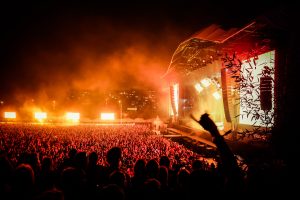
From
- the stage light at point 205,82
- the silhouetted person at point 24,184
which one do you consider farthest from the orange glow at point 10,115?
the silhouetted person at point 24,184

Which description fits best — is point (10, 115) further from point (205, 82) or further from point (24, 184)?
point (24, 184)

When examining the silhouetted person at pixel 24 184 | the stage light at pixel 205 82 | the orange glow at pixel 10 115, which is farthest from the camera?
the orange glow at pixel 10 115

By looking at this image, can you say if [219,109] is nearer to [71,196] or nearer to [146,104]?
[71,196]

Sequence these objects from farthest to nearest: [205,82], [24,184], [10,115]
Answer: [10,115], [205,82], [24,184]

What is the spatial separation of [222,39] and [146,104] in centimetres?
4748

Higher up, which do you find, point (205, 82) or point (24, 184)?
point (205, 82)

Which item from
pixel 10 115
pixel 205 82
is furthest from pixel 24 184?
pixel 10 115

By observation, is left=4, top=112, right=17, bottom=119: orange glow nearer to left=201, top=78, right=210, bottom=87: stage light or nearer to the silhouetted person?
left=201, top=78, right=210, bottom=87: stage light

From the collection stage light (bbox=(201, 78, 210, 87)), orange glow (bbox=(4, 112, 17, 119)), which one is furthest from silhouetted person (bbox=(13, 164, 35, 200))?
orange glow (bbox=(4, 112, 17, 119))

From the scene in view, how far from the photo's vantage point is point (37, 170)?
398cm

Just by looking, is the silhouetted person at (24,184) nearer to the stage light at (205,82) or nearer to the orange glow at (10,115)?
the stage light at (205,82)

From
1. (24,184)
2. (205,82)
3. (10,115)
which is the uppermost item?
(205,82)

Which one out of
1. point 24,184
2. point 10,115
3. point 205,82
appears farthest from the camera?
point 10,115

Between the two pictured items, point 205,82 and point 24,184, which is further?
point 205,82
